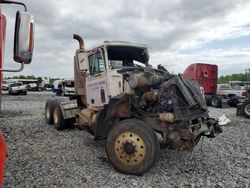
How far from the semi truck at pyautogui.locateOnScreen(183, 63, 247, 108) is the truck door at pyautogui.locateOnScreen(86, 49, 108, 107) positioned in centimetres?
1396

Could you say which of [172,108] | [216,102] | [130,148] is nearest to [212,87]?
[216,102]

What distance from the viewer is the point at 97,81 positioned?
6926 millimetres

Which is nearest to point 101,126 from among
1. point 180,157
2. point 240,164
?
point 180,157

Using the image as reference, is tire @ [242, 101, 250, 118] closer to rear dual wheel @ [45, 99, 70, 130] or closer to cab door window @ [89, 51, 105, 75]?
rear dual wheel @ [45, 99, 70, 130]

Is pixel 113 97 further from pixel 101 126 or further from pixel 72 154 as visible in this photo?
pixel 72 154

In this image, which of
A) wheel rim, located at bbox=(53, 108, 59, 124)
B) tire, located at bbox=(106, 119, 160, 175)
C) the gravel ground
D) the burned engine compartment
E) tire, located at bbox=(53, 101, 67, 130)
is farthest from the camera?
wheel rim, located at bbox=(53, 108, 59, 124)

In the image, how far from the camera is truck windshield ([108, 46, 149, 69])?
6789 millimetres

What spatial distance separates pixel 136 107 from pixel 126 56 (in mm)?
1687

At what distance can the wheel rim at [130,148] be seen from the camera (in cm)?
520

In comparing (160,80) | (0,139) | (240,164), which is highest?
(160,80)

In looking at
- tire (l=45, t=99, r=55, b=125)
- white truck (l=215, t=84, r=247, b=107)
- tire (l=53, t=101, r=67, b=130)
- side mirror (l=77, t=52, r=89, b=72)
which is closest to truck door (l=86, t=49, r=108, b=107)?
side mirror (l=77, t=52, r=89, b=72)

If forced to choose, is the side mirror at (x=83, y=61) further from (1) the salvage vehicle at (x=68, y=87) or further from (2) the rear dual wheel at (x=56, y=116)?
(2) the rear dual wheel at (x=56, y=116)

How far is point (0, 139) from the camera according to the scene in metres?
2.71

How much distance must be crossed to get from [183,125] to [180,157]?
1.37 metres
